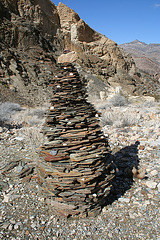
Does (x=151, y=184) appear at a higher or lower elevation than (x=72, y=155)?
lower

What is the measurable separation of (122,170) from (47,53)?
20212 millimetres

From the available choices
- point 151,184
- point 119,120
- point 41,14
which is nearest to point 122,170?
point 151,184

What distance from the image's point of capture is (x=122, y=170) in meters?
3.75

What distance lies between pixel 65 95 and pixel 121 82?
23226 millimetres

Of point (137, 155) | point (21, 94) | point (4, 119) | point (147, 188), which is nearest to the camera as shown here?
point (147, 188)

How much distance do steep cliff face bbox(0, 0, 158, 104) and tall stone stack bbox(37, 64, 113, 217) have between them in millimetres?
10358

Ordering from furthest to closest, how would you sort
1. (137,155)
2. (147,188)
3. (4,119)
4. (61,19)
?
(61,19), (4,119), (137,155), (147,188)

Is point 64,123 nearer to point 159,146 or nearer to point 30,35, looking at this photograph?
point 159,146

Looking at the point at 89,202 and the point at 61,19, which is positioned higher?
the point at 61,19

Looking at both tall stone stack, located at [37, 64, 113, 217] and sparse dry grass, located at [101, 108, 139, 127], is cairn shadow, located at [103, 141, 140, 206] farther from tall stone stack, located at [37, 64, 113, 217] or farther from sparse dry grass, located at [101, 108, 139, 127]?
sparse dry grass, located at [101, 108, 139, 127]

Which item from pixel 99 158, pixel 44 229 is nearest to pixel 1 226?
pixel 44 229

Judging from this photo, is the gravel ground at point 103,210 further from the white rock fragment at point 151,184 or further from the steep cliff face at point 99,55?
the steep cliff face at point 99,55

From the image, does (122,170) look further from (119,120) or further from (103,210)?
(119,120)

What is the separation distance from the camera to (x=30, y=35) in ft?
64.4
